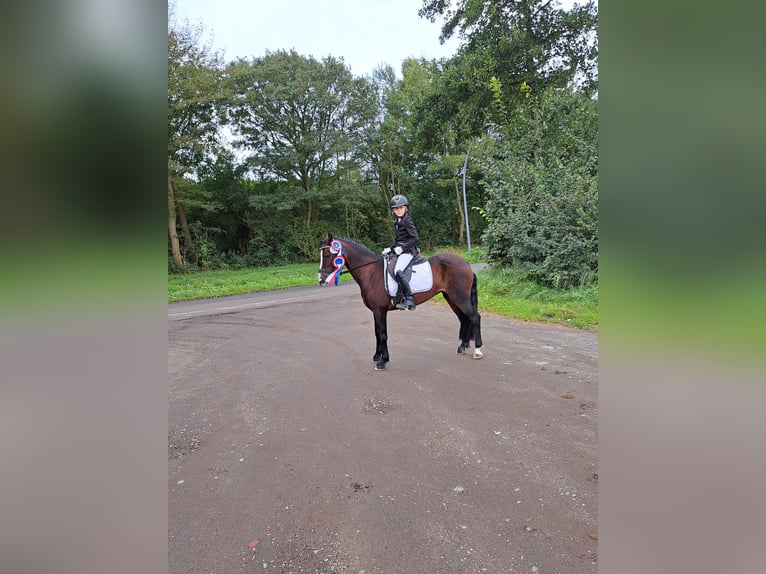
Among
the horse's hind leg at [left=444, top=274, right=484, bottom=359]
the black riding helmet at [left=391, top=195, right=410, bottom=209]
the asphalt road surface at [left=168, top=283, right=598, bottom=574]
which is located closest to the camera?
Answer: the asphalt road surface at [left=168, top=283, right=598, bottom=574]

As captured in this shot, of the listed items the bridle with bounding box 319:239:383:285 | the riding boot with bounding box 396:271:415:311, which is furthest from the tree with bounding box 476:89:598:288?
the bridle with bounding box 319:239:383:285

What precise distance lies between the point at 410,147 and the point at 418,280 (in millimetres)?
7872

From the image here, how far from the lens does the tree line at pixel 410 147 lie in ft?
17.8

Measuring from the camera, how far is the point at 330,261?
459cm

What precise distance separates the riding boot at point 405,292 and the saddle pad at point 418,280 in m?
0.07

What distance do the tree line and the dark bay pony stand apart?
9.68 ft

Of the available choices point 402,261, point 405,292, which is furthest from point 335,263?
point 405,292

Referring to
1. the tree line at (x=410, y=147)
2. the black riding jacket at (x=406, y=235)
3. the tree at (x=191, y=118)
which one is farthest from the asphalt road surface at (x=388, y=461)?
the tree at (x=191, y=118)

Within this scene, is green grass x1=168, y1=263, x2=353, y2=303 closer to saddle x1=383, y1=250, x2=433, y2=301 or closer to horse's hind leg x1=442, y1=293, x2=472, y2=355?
horse's hind leg x1=442, y1=293, x2=472, y2=355

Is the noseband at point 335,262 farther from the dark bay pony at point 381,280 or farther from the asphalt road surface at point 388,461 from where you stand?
the asphalt road surface at point 388,461

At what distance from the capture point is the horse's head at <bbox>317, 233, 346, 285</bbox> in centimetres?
454

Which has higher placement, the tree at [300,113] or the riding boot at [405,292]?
the tree at [300,113]
